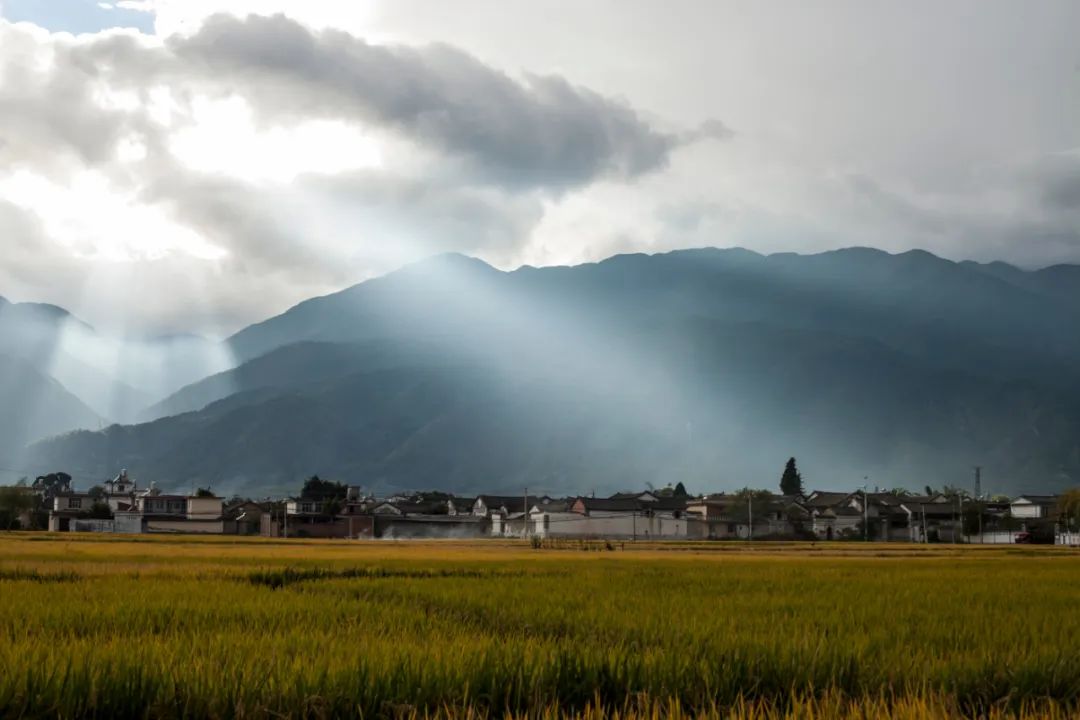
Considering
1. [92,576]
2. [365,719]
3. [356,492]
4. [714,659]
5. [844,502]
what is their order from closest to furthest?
[365,719], [714,659], [92,576], [844,502], [356,492]

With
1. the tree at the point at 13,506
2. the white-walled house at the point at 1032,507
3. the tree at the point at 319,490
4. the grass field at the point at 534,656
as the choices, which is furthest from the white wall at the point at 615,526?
the grass field at the point at 534,656

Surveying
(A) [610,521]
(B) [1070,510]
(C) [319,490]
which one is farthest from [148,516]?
(B) [1070,510]

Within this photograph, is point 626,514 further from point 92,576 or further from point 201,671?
point 201,671

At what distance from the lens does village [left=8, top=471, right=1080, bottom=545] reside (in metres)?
119

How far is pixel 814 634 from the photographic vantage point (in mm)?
10148

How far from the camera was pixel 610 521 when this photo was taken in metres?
124

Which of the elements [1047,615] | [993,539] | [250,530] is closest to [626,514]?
[993,539]

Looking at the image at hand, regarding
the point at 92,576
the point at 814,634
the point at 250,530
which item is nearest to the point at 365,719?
the point at 814,634

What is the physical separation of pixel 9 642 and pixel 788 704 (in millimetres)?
6554

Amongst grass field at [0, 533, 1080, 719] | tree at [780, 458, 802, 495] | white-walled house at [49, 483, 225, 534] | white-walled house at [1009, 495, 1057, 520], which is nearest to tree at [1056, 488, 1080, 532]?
white-walled house at [1009, 495, 1057, 520]

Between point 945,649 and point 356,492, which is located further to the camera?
point 356,492

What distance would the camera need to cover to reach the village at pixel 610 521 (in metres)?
119

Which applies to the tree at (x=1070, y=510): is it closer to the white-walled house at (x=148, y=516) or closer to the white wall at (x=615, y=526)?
the white wall at (x=615, y=526)

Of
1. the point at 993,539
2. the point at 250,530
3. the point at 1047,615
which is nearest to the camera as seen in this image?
the point at 1047,615
